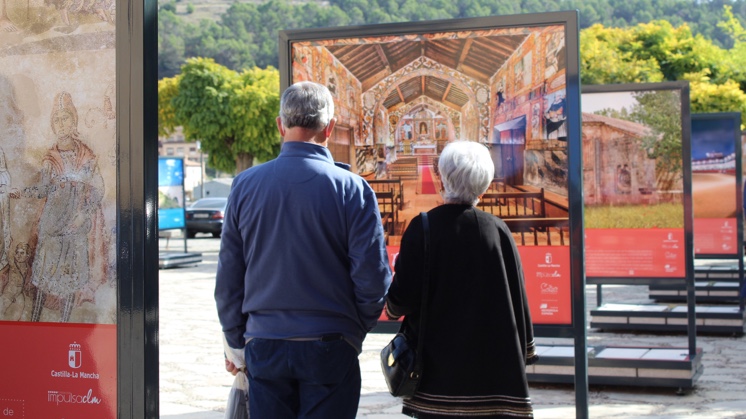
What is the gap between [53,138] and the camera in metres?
3.72

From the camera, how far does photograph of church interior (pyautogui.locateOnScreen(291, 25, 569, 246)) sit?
5504 mm

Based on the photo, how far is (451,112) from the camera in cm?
573

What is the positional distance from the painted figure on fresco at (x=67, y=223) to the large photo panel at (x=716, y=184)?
10.7 meters

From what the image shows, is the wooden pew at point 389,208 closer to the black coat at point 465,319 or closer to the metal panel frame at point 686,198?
the black coat at point 465,319

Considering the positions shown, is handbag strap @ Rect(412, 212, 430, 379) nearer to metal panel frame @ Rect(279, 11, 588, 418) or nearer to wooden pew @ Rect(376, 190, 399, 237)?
metal panel frame @ Rect(279, 11, 588, 418)

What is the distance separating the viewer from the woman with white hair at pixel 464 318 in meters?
3.65

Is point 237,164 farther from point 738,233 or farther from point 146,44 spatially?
point 146,44

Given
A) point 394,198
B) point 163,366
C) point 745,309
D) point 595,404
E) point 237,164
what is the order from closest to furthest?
1. point 394,198
2. point 595,404
3. point 163,366
4. point 745,309
5. point 237,164

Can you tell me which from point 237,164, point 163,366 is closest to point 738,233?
point 163,366

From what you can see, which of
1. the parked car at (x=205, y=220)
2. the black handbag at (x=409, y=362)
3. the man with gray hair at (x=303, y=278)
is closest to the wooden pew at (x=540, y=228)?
the black handbag at (x=409, y=362)

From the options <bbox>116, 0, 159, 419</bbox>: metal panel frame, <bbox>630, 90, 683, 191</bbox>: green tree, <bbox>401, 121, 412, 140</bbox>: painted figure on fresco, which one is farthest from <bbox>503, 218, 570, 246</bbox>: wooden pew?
<bbox>630, 90, 683, 191</bbox>: green tree

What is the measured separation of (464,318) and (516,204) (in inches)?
80.7

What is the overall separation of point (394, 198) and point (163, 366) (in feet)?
12.6

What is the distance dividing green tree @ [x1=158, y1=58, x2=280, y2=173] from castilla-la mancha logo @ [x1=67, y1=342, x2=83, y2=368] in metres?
33.7
